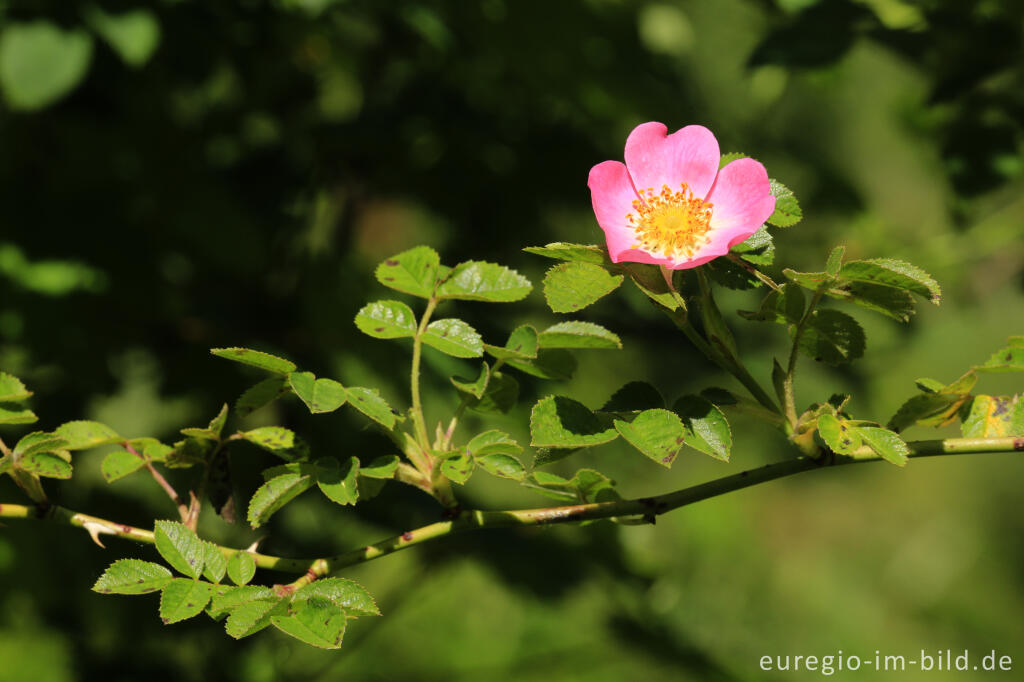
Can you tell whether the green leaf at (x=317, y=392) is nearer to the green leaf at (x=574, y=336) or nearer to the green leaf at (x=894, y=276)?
the green leaf at (x=574, y=336)

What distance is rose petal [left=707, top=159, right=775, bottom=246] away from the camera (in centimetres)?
53

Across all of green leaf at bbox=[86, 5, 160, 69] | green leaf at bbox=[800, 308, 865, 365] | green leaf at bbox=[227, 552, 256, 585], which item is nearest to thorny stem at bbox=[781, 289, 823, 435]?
green leaf at bbox=[800, 308, 865, 365]

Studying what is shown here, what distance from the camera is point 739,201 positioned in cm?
57

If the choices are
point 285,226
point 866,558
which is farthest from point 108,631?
point 866,558

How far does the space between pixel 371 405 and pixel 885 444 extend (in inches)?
12.1

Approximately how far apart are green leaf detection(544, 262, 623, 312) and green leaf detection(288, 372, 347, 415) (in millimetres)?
140

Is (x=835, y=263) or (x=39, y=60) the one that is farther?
(x=39, y=60)

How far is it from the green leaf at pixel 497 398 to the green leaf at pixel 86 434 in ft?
0.82

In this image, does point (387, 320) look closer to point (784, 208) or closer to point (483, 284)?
point (483, 284)

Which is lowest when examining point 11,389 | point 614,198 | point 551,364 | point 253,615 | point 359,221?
point 253,615

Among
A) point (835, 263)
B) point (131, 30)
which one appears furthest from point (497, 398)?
point (131, 30)

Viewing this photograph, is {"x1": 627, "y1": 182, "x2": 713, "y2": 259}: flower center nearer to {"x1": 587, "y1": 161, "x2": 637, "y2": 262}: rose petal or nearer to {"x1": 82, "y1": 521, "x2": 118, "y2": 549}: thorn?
{"x1": 587, "y1": 161, "x2": 637, "y2": 262}: rose petal

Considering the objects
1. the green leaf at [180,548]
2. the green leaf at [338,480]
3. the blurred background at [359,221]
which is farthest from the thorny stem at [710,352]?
the blurred background at [359,221]

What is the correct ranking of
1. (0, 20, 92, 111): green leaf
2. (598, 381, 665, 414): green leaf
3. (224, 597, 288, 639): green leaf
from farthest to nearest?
1. (0, 20, 92, 111): green leaf
2. (598, 381, 665, 414): green leaf
3. (224, 597, 288, 639): green leaf
